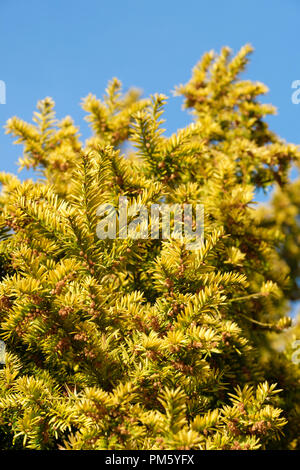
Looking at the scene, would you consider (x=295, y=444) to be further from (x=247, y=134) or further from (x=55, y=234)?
(x=247, y=134)

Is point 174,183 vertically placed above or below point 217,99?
below

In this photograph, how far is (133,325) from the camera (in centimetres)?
116

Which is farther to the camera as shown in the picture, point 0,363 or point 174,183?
point 174,183

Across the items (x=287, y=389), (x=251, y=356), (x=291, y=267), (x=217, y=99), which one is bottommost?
(x=287, y=389)

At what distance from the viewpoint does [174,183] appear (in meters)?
1.74

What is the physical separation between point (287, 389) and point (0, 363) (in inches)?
49.8

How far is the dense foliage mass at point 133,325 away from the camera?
3.31 ft

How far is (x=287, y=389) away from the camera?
1.75m

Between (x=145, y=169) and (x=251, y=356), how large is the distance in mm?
940

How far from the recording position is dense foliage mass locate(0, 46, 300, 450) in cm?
101
